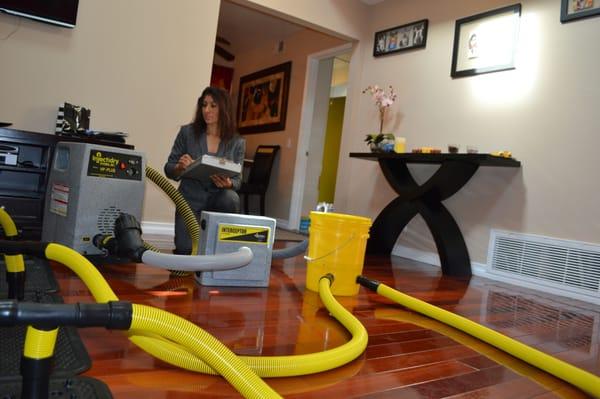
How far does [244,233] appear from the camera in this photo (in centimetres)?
187

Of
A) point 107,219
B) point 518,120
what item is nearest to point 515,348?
point 107,219

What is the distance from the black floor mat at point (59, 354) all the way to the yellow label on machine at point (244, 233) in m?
0.76

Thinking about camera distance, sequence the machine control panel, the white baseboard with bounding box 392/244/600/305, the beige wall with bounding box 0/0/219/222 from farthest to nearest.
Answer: the beige wall with bounding box 0/0/219/222 → the white baseboard with bounding box 392/244/600/305 → the machine control panel

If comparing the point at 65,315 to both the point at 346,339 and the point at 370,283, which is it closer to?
the point at 346,339

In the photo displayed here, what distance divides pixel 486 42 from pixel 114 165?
9.10 ft

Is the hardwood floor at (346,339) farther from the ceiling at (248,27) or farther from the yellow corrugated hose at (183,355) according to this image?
the ceiling at (248,27)

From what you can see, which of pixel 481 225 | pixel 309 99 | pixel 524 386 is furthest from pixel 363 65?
pixel 524 386

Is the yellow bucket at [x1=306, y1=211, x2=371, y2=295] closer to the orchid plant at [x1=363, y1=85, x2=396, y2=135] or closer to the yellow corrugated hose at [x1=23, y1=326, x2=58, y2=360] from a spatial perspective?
the yellow corrugated hose at [x1=23, y1=326, x2=58, y2=360]

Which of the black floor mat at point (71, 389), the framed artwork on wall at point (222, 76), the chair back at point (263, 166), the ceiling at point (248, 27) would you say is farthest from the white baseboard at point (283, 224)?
the black floor mat at point (71, 389)

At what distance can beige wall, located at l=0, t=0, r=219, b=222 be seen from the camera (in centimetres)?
292

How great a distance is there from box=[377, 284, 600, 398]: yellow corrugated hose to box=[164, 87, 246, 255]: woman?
3.36 feet

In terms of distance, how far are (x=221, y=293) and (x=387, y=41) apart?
10.6 feet

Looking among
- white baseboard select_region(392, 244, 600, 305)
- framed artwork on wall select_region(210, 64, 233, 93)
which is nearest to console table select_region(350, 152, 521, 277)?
white baseboard select_region(392, 244, 600, 305)

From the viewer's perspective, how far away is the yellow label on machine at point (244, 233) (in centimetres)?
182
